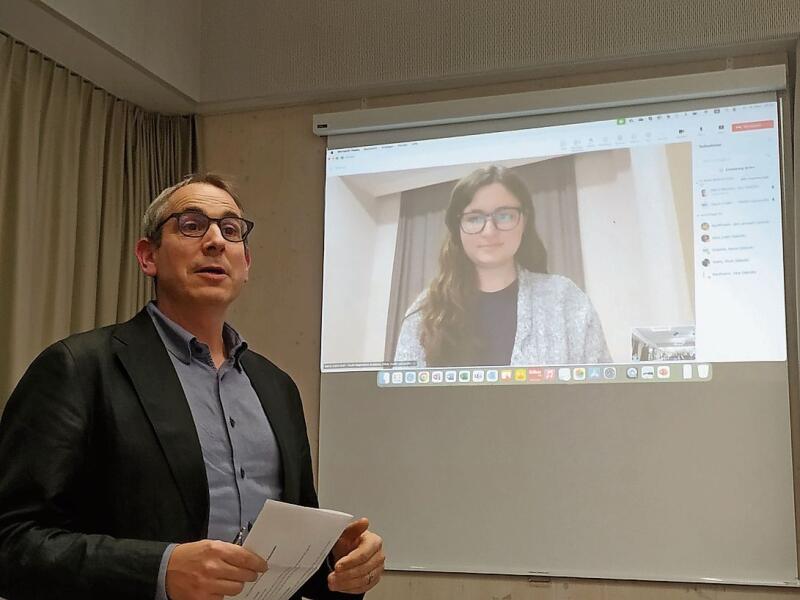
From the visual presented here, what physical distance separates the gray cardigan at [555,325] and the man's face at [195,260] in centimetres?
156

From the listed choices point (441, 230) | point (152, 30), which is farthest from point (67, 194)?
point (441, 230)

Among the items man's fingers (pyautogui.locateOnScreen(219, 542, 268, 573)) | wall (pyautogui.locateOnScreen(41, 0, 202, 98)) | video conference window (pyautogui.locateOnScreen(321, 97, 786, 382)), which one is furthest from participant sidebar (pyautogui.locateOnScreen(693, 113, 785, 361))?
man's fingers (pyautogui.locateOnScreen(219, 542, 268, 573))

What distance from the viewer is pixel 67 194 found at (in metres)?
3.09

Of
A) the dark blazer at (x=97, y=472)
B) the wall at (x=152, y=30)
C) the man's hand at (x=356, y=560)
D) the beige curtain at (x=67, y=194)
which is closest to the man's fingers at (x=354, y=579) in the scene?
the man's hand at (x=356, y=560)

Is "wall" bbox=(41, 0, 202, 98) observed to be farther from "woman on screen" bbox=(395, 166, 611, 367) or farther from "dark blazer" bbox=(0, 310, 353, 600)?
"dark blazer" bbox=(0, 310, 353, 600)

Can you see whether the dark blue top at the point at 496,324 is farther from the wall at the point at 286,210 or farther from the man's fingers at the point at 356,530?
the man's fingers at the point at 356,530

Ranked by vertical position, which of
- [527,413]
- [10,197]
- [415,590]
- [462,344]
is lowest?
[415,590]

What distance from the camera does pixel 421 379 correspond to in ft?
10.3

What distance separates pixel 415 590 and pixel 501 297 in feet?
3.37

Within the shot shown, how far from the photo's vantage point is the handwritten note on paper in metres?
1.22

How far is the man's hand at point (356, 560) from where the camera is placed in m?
1.50

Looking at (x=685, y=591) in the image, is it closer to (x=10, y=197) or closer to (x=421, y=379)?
(x=421, y=379)

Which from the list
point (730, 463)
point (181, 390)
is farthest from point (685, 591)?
point (181, 390)

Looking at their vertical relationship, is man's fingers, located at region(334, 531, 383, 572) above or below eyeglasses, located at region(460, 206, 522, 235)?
below
